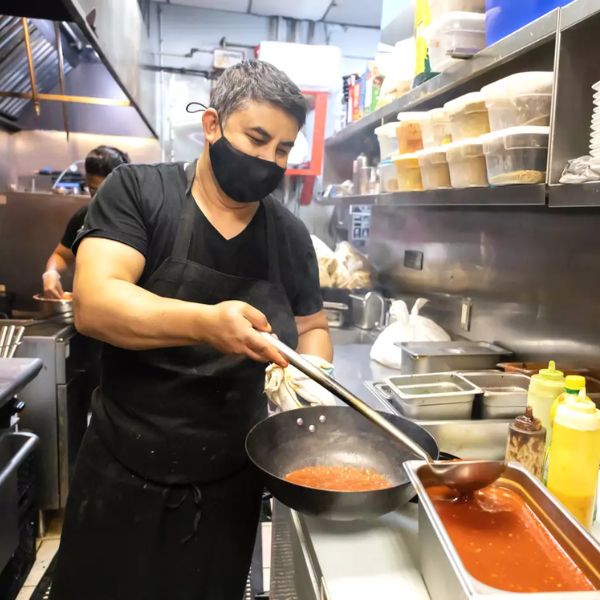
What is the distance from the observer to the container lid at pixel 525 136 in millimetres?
1325

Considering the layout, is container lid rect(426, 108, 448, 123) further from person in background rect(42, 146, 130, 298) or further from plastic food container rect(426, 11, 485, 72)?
person in background rect(42, 146, 130, 298)

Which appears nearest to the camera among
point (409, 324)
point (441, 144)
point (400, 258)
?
point (441, 144)

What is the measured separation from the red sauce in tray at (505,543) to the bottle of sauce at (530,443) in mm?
130

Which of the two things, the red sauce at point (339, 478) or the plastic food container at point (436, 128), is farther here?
the plastic food container at point (436, 128)

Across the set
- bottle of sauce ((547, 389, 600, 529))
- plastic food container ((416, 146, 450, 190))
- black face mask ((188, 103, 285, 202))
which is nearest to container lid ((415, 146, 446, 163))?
plastic food container ((416, 146, 450, 190))

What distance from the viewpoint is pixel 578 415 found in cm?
102

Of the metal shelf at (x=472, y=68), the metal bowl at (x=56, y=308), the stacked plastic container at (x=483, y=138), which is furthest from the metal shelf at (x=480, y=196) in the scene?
the metal bowl at (x=56, y=308)

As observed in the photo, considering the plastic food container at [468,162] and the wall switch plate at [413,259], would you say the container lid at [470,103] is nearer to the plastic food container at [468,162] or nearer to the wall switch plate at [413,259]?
the plastic food container at [468,162]

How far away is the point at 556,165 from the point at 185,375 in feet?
3.42

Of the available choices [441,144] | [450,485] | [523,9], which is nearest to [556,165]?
[523,9]

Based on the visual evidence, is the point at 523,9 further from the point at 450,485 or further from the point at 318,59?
the point at 318,59

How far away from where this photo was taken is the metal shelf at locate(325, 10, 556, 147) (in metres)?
1.26

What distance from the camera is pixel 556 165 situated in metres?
1.28

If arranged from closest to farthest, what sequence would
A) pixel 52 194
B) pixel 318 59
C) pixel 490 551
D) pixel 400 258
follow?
pixel 490 551 → pixel 400 258 → pixel 52 194 → pixel 318 59
